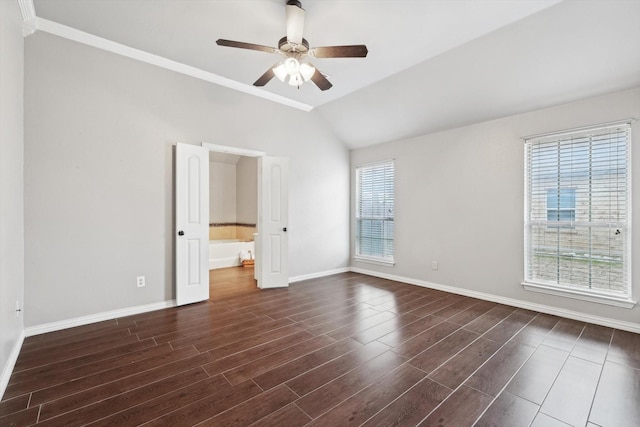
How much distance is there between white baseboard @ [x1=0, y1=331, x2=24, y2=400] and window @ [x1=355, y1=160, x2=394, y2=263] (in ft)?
15.7

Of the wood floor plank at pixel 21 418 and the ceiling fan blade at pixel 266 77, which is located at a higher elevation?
the ceiling fan blade at pixel 266 77

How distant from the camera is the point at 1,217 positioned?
6.56ft

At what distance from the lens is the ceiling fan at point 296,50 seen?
242cm

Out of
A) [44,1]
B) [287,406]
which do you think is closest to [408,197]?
[287,406]

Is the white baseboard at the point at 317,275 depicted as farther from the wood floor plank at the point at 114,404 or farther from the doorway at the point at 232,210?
the wood floor plank at the point at 114,404

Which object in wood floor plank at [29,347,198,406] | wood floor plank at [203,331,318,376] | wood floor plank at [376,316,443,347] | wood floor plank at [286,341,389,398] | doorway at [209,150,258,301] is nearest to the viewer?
wood floor plank at [29,347,198,406]

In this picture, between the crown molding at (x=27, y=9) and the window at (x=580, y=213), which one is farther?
the window at (x=580, y=213)

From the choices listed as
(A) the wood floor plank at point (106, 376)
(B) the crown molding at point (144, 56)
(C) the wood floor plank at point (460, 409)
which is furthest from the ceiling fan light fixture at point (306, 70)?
(C) the wood floor plank at point (460, 409)

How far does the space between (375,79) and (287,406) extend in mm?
3985

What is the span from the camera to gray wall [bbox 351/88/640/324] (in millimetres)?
3232

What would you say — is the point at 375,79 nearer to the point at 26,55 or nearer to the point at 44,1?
the point at 44,1

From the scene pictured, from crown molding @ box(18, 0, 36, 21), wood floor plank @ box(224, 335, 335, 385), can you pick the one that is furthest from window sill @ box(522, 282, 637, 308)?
crown molding @ box(18, 0, 36, 21)

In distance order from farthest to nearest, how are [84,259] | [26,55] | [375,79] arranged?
[375,79] → [84,259] → [26,55]

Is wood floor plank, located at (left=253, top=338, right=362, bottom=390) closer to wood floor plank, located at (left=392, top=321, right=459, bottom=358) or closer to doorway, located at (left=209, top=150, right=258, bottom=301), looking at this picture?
wood floor plank, located at (left=392, top=321, right=459, bottom=358)
